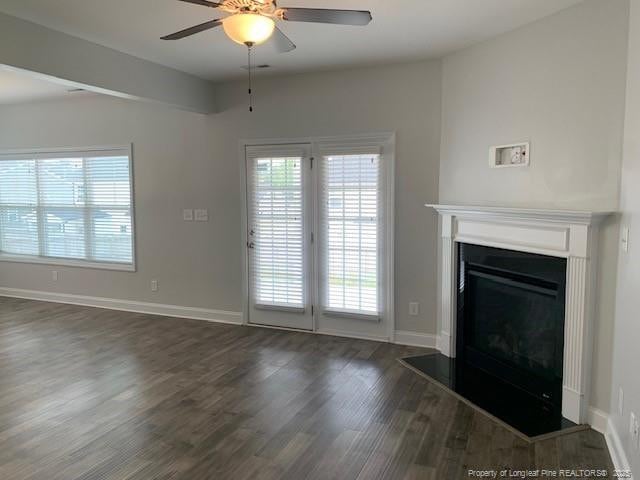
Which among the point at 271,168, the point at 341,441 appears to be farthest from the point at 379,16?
the point at 341,441

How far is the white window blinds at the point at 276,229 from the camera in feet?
16.3

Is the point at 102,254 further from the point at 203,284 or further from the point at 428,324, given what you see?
the point at 428,324

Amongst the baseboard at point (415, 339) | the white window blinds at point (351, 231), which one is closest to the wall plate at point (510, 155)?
the white window blinds at point (351, 231)

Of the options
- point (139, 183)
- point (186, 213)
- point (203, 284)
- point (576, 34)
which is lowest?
point (203, 284)

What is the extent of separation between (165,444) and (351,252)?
255 centimetres

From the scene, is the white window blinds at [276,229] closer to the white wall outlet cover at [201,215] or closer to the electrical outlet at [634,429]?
the white wall outlet cover at [201,215]

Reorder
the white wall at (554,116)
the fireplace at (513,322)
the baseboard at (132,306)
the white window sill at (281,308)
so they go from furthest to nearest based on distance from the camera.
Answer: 1. the baseboard at (132,306)
2. the white window sill at (281,308)
3. the fireplace at (513,322)
4. the white wall at (554,116)

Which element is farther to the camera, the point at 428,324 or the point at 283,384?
the point at 428,324

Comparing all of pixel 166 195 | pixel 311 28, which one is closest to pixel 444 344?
pixel 311 28

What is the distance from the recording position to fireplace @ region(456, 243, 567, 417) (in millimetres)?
3242

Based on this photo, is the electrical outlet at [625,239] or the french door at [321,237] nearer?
the electrical outlet at [625,239]

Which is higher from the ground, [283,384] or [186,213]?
[186,213]

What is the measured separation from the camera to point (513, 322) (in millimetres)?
3654

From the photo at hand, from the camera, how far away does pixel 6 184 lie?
22.3 feet
